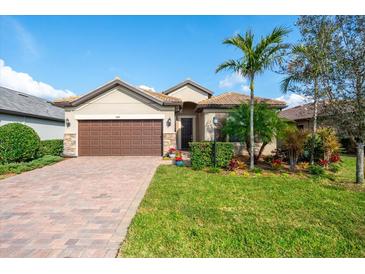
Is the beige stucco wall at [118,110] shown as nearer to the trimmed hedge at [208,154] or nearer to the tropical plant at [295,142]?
the trimmed hedge at [208,154]

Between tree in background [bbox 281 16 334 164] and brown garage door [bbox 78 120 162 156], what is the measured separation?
A: 792 cm

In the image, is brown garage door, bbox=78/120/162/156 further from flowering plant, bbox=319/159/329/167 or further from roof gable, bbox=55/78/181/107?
flowering plant, bbox=319/159/329/167

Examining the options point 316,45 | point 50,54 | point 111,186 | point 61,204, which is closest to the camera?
point 61,204

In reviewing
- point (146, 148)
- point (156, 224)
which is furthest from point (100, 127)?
point (156, 224)

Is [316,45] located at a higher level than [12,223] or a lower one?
higher

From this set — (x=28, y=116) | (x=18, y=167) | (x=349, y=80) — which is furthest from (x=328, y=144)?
(x=28, y=116)

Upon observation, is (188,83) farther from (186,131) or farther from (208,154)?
(208,154)

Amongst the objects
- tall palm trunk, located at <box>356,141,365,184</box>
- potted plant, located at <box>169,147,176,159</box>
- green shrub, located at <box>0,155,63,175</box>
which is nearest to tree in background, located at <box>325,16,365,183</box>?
tall palm trunk, located at <box>356,141,365,184</box>

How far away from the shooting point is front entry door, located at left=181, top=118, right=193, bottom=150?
1733 cm

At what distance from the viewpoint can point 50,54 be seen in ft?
31.0

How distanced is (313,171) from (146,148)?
9094 mm

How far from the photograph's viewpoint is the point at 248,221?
3.96 metres
